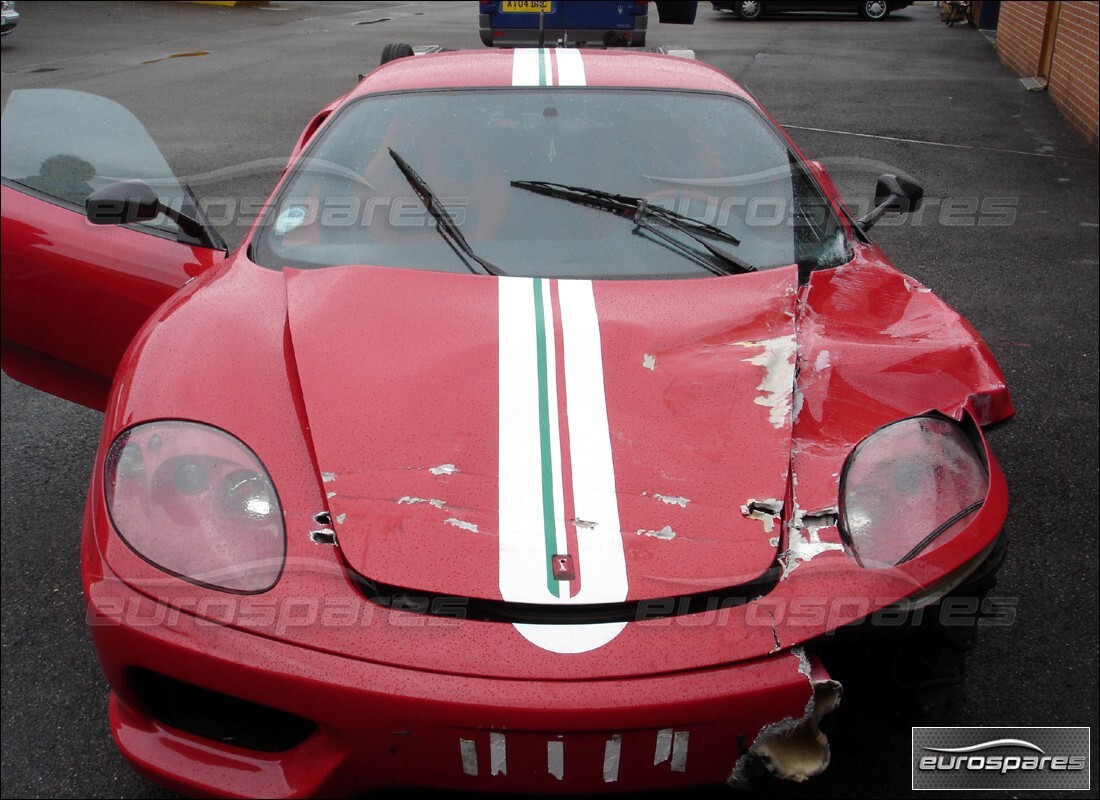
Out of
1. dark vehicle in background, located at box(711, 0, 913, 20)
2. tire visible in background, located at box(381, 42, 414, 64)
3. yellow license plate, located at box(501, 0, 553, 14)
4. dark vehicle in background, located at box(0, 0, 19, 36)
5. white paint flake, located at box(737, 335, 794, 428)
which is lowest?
dark vehicle in background, located at box(711, 0, 913, 20)

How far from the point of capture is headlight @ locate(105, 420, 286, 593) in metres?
1.65

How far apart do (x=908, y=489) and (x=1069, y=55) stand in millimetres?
9299

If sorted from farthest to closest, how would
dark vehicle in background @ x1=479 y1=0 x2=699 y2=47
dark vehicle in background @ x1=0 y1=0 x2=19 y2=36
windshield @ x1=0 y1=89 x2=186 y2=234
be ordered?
1. dark vehicle in background @ x1=0 y1=0 x2=19 y2=36
2. dark vehicle in background @ x1=479 y1=0 x2=699 y2=47
3. windshield @ x1=0 y1=89 x2=186 y2=234

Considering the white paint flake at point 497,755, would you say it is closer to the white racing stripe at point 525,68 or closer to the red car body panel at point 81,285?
the red car body panel at point 81,285

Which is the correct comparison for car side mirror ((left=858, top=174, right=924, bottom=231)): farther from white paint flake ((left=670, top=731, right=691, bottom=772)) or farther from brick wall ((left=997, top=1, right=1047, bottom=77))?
brick wall ((left=997, top=1, right=1047, bottom=77))

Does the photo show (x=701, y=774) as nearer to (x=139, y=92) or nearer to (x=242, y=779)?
(x=242, y=779)

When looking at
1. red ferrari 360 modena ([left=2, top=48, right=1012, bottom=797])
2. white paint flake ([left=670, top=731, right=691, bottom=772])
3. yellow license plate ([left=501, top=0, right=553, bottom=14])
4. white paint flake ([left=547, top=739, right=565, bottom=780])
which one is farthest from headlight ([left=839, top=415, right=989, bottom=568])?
yellow license plate ([left=501, top=0, right=553, bottom=14])

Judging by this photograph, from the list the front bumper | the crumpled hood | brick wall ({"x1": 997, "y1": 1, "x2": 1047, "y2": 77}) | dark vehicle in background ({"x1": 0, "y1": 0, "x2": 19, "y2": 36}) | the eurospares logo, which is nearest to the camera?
the front bumper

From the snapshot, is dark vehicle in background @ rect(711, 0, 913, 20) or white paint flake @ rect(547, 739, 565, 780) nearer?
white paint flake @ rect(547, 739, 565, 780)

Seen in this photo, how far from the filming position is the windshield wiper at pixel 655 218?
2.36 metres

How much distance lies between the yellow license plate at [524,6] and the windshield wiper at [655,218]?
858 cm

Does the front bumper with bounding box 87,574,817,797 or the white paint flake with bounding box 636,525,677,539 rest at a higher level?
the white paint flake with bounding box 636,525,677,539

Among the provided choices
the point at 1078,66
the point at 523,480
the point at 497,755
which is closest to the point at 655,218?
the point at 523,480

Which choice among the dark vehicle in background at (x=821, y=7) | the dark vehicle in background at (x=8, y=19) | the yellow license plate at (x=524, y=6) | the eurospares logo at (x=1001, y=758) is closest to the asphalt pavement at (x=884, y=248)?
the eurospares logo at (x=1001, y=758)
